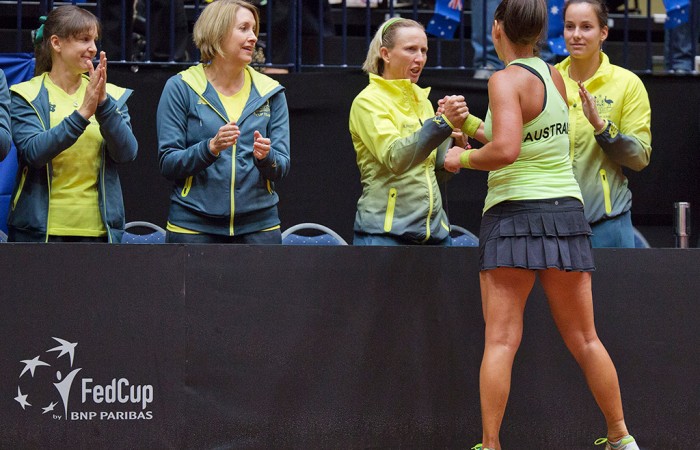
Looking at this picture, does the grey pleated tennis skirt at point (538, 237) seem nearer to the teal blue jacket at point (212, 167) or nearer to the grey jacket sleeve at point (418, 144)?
the grey jacket sleeve at point (418, 144)

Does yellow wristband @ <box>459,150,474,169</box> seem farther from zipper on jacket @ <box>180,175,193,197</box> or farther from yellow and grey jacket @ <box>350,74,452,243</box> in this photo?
zipper on jacket @ <box>180,175,193,197</box>

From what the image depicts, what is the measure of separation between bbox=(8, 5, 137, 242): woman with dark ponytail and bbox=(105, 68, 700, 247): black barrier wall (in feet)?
3.52

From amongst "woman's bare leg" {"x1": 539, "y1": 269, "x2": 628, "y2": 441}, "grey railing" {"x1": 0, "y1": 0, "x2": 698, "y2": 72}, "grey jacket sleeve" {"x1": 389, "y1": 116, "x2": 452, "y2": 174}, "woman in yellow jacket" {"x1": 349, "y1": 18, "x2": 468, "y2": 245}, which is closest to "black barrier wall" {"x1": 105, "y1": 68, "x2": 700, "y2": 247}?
"grey railing" {"x1": 0, "y1": 0, "x2": 698, "y2": 72}

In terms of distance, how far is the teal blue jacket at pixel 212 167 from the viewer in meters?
4.36

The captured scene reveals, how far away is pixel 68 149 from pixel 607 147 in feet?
7.47

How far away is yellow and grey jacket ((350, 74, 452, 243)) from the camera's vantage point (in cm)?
444

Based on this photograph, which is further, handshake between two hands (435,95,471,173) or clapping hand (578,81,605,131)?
clapping hand (578,81,605,131)

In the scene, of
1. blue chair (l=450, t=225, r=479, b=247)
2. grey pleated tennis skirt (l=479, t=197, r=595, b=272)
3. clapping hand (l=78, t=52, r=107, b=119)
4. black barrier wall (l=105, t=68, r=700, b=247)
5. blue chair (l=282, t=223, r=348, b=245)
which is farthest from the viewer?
black barrier wall (l=105, t=68, r=700, b=247)

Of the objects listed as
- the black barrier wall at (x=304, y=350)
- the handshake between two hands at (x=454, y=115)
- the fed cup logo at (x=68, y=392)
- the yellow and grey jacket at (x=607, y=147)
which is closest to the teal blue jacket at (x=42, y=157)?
the black barrier wall at (x=304, y=350)

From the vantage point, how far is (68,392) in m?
4.18

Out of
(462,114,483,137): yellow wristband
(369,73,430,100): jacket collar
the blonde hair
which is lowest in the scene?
(462,114,483,137): yellow wristband

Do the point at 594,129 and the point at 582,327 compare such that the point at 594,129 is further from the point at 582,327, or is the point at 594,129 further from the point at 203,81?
the point at 203,81

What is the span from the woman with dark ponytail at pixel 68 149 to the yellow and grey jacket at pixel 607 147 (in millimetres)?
1935

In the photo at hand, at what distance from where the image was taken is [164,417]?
423 centimetres
